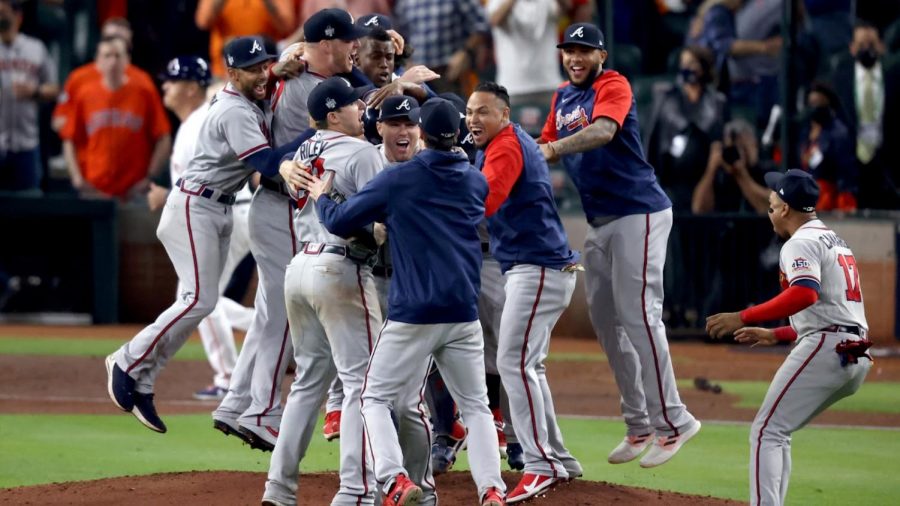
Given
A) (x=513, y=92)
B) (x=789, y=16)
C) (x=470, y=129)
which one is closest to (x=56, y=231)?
(x=513, y=92)

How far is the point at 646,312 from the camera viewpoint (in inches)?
316

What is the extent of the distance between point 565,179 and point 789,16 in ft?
8.96

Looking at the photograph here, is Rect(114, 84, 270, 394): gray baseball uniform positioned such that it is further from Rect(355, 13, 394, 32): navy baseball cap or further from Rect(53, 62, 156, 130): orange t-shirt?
Rect(53, 62, 156, 130): orange t-shirt

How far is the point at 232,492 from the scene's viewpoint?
7344 millimetres

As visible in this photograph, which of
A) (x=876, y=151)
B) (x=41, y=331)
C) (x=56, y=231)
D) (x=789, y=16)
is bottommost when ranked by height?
(x=41, y=331)

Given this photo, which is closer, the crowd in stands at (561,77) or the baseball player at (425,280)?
the baseball player at (425,280)

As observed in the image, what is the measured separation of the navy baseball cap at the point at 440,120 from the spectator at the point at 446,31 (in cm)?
857

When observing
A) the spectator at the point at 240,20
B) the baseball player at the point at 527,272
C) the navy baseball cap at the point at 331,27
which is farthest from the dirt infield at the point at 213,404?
the spectator at the point at 240,20

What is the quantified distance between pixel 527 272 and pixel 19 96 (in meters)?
9.64

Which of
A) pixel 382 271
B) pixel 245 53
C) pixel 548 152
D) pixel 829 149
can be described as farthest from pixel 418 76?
pixel 829 149

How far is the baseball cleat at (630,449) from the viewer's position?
26.5 feet

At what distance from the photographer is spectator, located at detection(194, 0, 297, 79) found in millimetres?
15492

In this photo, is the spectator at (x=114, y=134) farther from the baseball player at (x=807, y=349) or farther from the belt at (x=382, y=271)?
the baseball player at (x=807, y=349)

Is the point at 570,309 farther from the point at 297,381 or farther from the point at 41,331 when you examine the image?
the point at 297,381
